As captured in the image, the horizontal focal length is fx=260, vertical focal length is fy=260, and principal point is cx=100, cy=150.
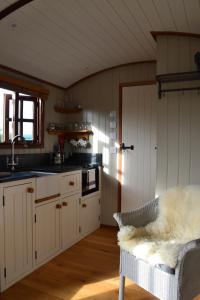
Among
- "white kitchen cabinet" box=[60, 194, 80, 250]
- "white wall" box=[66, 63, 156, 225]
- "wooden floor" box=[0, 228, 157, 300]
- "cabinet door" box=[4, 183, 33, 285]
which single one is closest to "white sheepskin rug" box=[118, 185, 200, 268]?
"wooden floor" box=[0, 228, 157, 300]

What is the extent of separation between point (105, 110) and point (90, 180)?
102 cm

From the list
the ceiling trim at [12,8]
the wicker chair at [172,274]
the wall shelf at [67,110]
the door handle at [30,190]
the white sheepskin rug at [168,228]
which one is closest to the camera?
the wicker chair at [172,274]

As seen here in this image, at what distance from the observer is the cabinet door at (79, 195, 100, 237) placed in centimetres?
328

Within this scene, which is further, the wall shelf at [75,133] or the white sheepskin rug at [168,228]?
the wall shelf at [75,133]

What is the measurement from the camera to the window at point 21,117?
294 centimetres

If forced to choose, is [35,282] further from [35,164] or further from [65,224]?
[35,164]

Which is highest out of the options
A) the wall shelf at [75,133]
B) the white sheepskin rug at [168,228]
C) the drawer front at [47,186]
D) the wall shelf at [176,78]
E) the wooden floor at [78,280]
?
the wall shelf at [176,78]

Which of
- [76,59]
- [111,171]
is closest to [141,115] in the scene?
[111,171]

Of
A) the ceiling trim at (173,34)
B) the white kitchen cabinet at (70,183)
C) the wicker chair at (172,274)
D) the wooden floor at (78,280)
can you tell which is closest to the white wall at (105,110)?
the white kitchen cabinet at (70,183)

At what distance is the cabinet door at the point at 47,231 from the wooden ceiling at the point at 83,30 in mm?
1586

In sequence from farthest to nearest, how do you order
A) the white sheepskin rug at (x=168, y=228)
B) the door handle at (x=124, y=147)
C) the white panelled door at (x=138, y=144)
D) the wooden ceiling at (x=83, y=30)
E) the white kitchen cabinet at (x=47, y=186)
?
1. the door handle at (x=124, y=147)
2. the white panelled door at (x=138, y=144)
3. the white kitchen cabinet at (x=47, y=186)
4. the wooden ceiling at (x=83, y=30)
5. the white sheepskin rug at (x=168, y=228)

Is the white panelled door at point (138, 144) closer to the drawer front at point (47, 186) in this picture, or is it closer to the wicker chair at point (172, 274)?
the drawer front at point (47, 186)

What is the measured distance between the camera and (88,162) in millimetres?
3775

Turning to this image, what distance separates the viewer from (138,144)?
3.49m
